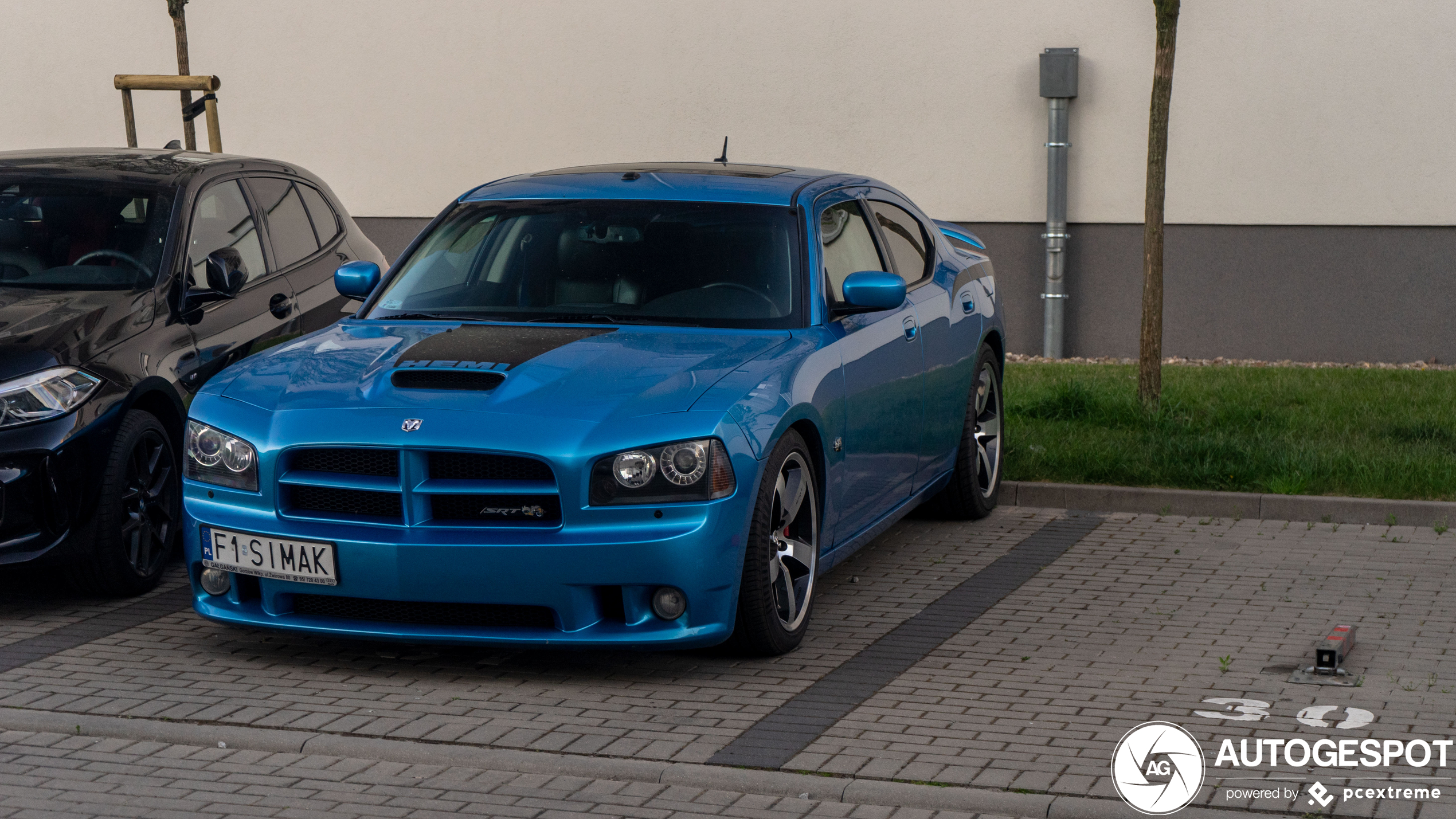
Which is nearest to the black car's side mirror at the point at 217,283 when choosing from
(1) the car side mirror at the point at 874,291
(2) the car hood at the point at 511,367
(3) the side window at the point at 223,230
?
(3) the side window at the point at 223,230

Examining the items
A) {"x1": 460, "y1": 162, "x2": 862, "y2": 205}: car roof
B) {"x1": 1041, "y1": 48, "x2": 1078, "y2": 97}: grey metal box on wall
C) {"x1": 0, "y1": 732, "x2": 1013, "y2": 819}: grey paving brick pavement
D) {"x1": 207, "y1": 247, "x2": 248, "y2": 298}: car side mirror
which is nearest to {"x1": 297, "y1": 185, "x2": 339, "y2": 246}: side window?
{"x1": 207, "y1": 247, "x2": 248, "y2": 298}: car side mirror

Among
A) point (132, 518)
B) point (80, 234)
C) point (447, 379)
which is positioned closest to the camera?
point (447, 379)

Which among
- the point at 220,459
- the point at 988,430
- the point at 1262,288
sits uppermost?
the point at 220,459

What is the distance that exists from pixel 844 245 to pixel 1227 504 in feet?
9.26

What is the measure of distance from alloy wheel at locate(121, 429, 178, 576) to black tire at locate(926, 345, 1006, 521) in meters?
3.60

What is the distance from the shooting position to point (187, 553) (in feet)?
20.1

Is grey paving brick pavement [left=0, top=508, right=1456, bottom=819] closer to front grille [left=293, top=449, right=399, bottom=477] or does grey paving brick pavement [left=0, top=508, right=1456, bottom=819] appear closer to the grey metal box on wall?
front grille [left=293, top=449, right=399, bottom=477]

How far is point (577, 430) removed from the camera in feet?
18.4

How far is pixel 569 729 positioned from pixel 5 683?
6.73 ft

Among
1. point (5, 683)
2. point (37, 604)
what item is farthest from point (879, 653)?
point (37, 604)

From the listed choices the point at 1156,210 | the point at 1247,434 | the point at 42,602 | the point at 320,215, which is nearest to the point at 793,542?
the point at 42,602

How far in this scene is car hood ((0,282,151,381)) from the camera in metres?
6.69

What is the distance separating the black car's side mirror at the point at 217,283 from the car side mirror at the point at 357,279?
497 mm

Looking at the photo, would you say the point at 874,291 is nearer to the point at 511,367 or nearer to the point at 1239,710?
the point at 511,367
